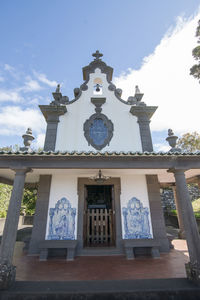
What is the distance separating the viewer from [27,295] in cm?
317

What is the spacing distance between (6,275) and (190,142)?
23.2 m

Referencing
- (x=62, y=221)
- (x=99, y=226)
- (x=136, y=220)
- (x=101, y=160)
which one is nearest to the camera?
(x=101, y=160)

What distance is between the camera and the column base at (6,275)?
3.40m

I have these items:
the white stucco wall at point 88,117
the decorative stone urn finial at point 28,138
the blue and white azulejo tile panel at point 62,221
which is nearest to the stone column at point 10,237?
the decorative stone urn finial at point 28,138

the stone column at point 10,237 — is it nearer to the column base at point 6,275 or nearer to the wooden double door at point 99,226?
the column base at point 6,275

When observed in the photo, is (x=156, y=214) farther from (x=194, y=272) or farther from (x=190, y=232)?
(x=194, y=272)

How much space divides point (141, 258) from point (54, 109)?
7.73 meters

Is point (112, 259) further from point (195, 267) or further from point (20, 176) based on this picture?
point (20, 176)

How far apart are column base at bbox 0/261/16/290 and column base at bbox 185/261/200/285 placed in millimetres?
4369

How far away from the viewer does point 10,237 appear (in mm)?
3877

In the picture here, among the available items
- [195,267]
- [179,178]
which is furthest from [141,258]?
[179,178]

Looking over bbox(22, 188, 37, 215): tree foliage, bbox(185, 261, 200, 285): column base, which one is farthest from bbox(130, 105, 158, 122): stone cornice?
bbox(22, 188, 37, 215): tree foliage

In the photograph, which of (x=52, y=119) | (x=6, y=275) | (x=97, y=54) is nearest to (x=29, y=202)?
(x=52, y=119)

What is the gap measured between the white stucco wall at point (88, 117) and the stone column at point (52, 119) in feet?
0.66
